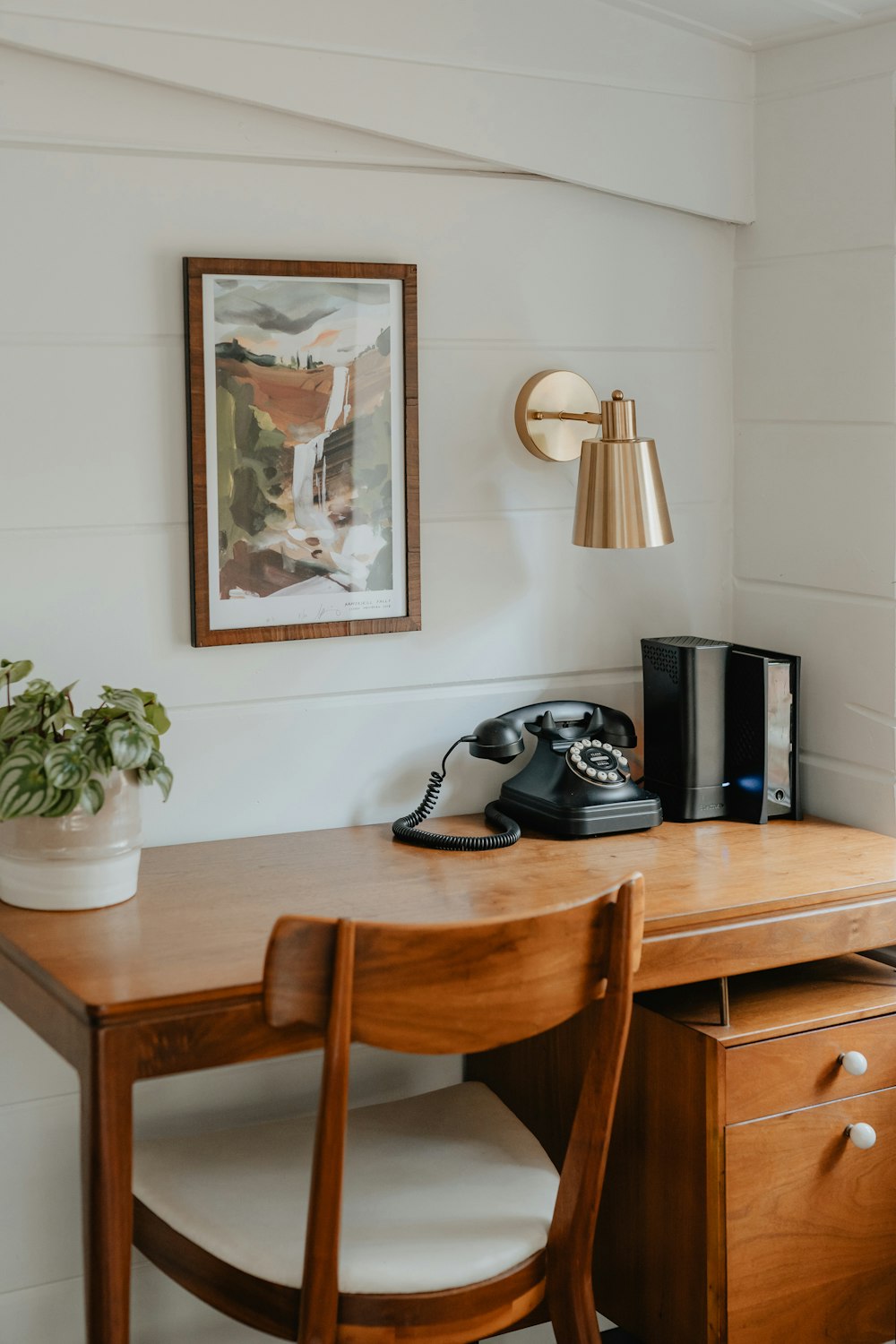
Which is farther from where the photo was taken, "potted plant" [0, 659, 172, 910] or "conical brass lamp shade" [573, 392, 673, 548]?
"conical brass lamp shade" [573, 392, 673, 548]

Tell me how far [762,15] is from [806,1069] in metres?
1.62

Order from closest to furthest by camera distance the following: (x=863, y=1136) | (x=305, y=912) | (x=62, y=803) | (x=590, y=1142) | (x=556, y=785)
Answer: (x=590, y=1142) → (x=62, y=803) → (x=305, y=912) → (x=863, y=1136) → (x=556, y=785)

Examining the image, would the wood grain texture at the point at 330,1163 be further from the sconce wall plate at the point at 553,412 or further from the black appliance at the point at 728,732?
the sconce wall plate at the point at 553,412

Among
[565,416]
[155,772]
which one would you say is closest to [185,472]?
[155,772]

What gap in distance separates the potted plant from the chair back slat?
0.42 meters

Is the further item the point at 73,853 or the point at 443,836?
the point at 443,836

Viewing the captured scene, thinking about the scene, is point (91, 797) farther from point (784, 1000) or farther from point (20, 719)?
point (784, 1000)

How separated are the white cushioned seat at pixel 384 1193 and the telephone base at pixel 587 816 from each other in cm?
43

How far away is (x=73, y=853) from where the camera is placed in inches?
68.9

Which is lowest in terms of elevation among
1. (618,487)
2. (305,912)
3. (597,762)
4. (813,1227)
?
(813,1227)

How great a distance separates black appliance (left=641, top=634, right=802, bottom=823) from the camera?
7.38 ft

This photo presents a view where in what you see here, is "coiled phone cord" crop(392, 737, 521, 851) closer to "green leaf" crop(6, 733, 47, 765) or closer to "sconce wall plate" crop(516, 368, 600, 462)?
"sconce wall plate" crop(516, 368, 600, 462)

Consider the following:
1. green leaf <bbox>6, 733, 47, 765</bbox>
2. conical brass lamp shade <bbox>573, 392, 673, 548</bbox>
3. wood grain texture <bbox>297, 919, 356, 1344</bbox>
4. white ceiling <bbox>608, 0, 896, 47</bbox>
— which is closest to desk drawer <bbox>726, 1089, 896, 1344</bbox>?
wood grain texture <bbox>297, 919, 356, 1344</bbox>

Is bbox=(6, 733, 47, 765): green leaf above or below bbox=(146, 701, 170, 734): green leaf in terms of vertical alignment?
below
